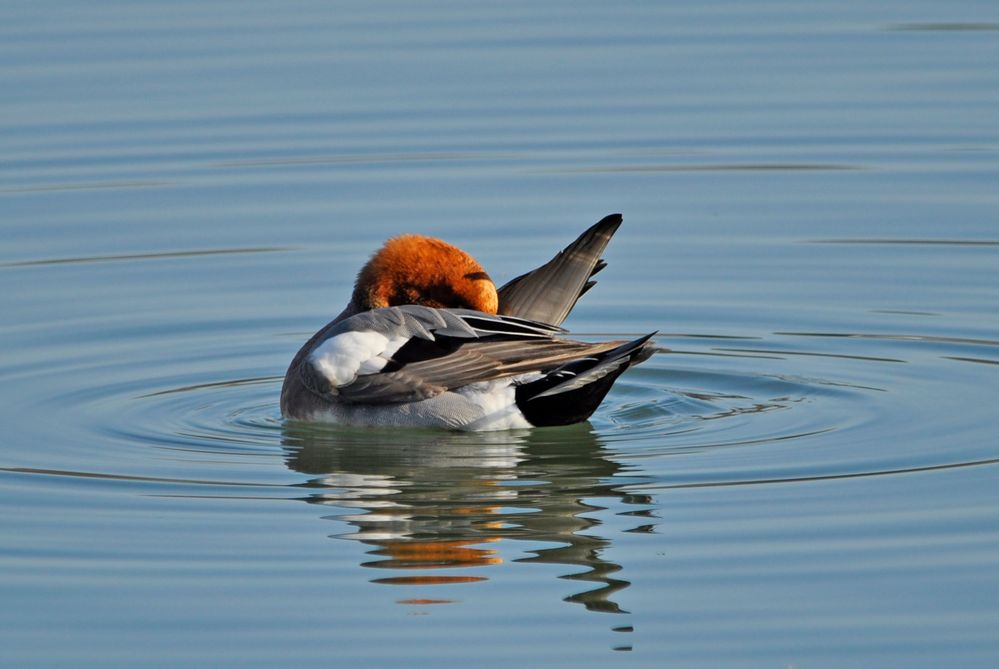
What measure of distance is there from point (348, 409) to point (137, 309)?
2.89 metres

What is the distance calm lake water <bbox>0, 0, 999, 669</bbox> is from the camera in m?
6.63

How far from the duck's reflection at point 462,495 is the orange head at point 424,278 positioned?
29.2 inches

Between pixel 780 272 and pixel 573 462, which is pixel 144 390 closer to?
pixel 573 462

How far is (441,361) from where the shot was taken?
8.89 metres

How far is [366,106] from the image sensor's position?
15.2 metres

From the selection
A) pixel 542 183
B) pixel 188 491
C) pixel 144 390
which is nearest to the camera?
pixel 188 491

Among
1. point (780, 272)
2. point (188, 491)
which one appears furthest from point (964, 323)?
point (188, 491)

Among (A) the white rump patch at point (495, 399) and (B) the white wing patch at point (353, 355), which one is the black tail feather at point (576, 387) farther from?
(B) the white wing patch at point (353, 355)

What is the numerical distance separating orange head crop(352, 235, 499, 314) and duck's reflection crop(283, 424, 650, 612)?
29.2 inches

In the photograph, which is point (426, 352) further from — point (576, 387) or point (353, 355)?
point (576, 387)

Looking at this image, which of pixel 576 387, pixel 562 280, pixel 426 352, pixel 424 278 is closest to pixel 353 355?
pixel 426 352

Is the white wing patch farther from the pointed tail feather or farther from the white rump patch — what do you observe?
the pointed tail feather

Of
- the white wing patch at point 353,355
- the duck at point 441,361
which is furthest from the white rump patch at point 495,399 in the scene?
the white wing patch at point 353,355

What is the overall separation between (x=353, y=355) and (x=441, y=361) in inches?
17.4
